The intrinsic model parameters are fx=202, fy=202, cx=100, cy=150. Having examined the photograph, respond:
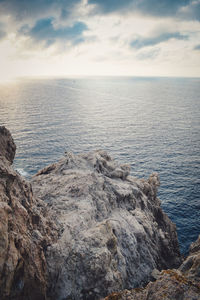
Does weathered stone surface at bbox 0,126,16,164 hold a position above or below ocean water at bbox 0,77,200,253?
above

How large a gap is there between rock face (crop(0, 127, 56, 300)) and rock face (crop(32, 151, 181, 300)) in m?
1.94

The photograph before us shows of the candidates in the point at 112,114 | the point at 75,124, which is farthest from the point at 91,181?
the point at 112,114

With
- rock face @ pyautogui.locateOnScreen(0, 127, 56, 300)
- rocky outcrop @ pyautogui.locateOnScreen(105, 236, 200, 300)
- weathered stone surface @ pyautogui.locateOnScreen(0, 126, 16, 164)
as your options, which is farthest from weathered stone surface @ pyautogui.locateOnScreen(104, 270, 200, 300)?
weathered stone surface @ pyautogui.locateOnScreen(0, 126, 16, 164)

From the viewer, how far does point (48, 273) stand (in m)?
14.8

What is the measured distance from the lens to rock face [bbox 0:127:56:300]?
10375 mm

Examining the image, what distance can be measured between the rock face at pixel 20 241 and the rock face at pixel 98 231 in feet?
6.37

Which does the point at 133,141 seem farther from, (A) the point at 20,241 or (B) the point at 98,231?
(A) the point at 20,241

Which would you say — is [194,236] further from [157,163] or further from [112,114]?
[112,114]

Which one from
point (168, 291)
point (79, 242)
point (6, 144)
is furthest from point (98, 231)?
point (6, 144)

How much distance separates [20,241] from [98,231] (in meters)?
8.22

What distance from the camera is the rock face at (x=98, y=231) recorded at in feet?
51.3

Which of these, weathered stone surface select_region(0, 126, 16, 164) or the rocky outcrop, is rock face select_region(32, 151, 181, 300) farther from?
the rocky outcrop

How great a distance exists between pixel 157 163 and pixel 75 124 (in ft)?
164

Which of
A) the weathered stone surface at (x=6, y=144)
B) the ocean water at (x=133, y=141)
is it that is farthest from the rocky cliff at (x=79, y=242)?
the ocean water at (x=133, y=141)
